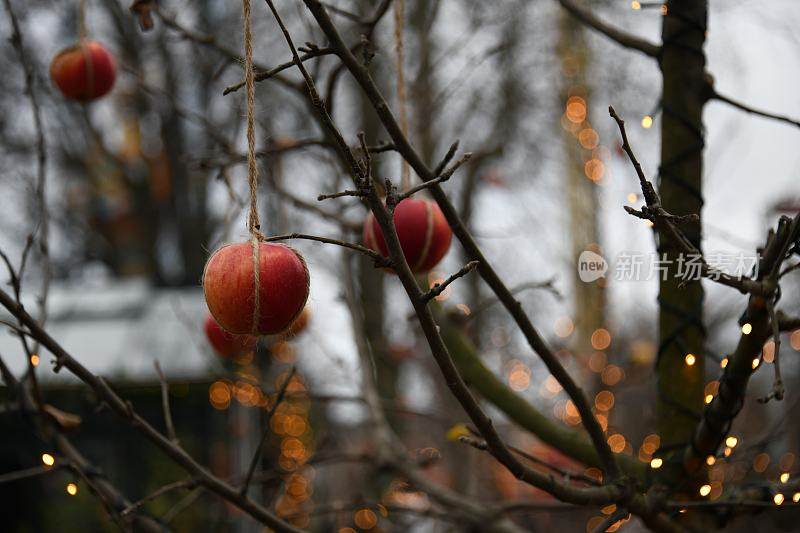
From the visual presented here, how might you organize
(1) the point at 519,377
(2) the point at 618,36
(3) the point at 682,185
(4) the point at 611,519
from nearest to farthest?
(4) the point at 611,519, (3) the point at 682,185, (2) the point at 618,36, (1) the point at 519,377

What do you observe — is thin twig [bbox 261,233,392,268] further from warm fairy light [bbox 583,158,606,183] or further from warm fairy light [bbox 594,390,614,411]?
warm fairy light [bbox 583,158,606,183]

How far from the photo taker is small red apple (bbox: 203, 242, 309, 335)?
0.94 m

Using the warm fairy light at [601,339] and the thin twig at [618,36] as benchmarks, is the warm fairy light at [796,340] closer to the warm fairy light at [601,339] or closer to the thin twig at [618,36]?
the warm fairy light at [601,339]

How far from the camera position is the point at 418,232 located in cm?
135

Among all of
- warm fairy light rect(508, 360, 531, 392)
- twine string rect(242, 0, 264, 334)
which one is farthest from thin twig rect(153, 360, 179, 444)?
warm fairy light rect(508, 360, 531, 392)

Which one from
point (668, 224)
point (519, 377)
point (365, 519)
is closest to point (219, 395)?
point (365, 519)

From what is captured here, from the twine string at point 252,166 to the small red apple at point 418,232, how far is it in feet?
1.27

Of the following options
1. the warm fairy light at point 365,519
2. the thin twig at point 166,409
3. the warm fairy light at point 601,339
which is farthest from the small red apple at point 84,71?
the warm fairy light at point 601,339

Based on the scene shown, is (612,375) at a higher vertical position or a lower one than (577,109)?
lower

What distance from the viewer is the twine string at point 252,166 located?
0.89 m

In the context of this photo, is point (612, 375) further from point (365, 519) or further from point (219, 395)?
point (219, 395)

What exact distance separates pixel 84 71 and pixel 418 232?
1.22 meters

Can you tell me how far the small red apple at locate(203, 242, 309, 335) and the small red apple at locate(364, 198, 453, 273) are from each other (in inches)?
14.5

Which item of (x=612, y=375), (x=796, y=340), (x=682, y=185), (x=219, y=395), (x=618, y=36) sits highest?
Answer: (x=219, y=395)
